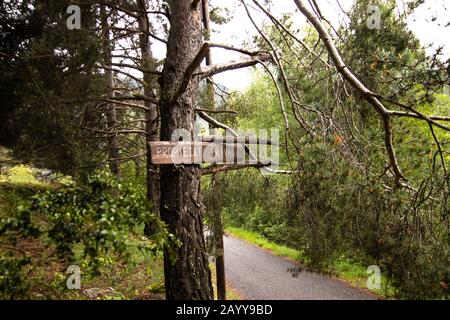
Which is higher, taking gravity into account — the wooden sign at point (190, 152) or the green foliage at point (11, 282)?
the wooden sign at point (190, 152)

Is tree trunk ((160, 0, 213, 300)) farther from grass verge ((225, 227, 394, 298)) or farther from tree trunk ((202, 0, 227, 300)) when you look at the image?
grass verge ((225, 227, 394, 298))

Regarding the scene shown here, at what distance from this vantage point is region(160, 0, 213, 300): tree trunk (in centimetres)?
362

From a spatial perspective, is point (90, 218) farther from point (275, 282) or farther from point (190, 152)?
point (275, 282)

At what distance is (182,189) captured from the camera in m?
3.66

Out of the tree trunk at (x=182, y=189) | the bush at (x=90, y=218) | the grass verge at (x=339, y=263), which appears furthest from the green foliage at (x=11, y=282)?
the grass verge at (x=339, y=263)

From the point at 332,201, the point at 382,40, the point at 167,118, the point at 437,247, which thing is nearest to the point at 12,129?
the point at 167,118

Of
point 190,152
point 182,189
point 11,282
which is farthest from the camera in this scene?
point 182,189

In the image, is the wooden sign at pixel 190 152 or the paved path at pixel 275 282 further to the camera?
the paved path at pixel 275 282

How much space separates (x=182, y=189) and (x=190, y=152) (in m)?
0.58

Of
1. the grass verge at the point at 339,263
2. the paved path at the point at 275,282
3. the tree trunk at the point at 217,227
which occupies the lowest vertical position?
the paved path at the point at 275,282

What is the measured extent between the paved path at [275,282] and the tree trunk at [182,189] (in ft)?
26.1

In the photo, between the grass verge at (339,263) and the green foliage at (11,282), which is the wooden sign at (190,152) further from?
the grass verge at (339,263)

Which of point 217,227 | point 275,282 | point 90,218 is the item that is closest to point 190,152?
point 90,218

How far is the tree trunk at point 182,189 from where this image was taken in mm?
3623
